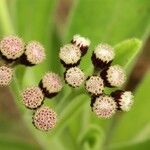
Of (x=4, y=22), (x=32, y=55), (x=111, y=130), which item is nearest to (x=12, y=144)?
(x=4, y=22)

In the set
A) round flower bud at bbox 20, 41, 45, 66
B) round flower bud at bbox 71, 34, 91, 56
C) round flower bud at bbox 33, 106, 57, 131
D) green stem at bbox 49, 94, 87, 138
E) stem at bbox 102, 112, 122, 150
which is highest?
round flower bud at bbox 71, 34, 91, 56

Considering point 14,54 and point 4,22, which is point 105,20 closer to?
point 4,22

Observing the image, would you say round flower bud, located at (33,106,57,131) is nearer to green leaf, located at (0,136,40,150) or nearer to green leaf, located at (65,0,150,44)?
green leaf, located at (0,136,40,150)

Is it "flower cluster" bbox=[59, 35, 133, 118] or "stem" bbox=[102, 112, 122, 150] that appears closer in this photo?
"flower cluster" bbox=[59, 35, 133, 118]

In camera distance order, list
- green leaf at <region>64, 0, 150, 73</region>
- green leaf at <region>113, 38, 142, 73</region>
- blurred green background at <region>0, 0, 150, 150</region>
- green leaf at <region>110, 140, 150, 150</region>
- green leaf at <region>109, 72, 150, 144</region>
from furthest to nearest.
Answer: green leaf at <region>109, 72, 150, 144</region>, green leaf at <region>64, 0, 150, 73</region>, blurred green background at <region>0, 0, 150, 150</region>, green leaf at <region>110, 140, 150, 150</region>, green leaf at <region>113, 38, 142, 73</region>

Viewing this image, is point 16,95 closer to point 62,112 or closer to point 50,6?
point 62,112

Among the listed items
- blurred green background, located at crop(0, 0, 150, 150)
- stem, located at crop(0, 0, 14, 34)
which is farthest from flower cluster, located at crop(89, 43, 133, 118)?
stem, located at crop(0, 0, 14, 34)
